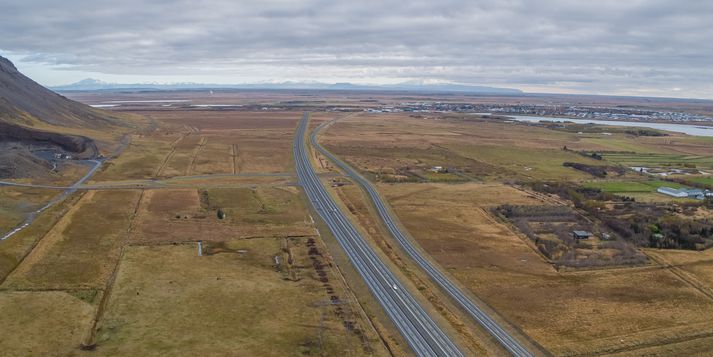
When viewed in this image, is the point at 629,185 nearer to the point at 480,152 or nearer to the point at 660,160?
the point at 660,160

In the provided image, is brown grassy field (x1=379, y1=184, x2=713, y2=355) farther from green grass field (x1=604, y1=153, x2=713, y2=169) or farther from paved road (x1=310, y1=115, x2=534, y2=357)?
green grass field (x1=604, y1=153, x2=713, y2=169)

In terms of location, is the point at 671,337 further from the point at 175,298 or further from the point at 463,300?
the point at 175,298

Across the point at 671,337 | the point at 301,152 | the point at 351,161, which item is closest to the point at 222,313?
the point at 671,337

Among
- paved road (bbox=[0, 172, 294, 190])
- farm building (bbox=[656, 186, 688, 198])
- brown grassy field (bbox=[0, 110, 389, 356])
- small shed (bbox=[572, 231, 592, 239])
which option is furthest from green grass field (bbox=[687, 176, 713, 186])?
brown grassy field (bbox=[0, 110, 389, 356])

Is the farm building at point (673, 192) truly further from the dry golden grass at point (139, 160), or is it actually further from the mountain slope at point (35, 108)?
the mountain slope at point (35, 108)

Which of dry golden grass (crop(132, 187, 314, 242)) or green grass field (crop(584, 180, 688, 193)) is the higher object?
green grass field (crop(584, 180, 688, 193))

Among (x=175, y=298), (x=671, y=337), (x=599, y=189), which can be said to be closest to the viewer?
(x=671, y=337)
